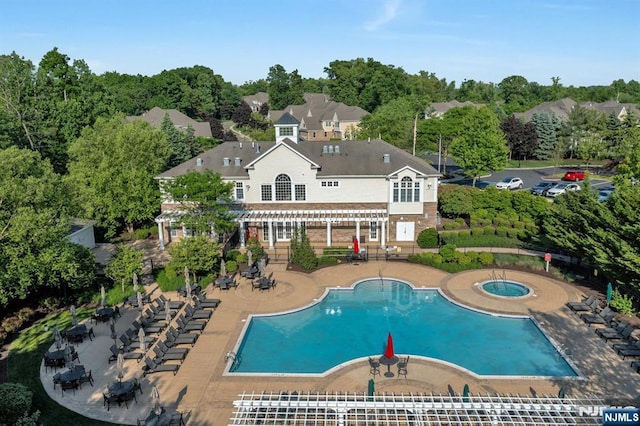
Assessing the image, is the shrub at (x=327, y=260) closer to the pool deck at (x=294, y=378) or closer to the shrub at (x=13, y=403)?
the pool deck at (x=294, y=378)

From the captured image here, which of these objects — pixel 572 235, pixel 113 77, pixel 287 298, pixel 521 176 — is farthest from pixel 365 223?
pixel 113 77

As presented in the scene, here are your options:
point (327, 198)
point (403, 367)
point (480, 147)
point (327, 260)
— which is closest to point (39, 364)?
point (403, 367)

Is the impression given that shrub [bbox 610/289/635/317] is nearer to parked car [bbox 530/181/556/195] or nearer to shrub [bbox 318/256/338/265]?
shrub [bbox 318/256/338/265]

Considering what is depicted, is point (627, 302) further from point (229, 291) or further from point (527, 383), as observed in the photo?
point (229, 291)

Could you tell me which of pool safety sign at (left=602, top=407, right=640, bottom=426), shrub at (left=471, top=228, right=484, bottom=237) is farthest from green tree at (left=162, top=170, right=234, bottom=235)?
pool safety sign at (left=602, top=407, right=640, bottom=426)

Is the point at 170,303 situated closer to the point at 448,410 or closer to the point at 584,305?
the point at 448,410

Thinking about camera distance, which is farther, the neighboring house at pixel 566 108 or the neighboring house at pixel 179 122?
the neighboring house at pixel 566 108

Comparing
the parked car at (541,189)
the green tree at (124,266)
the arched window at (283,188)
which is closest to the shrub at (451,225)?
the arched window at (283,188)
